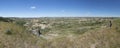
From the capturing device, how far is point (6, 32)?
14.5 meters

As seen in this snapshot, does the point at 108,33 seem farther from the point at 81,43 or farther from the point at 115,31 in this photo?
the point at 81,43

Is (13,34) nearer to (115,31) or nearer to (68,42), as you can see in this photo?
(68,42)

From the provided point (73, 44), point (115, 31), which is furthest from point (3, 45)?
point (115, 31)

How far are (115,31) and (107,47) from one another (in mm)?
3951

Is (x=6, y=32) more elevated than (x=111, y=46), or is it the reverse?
(x=6, y=32)

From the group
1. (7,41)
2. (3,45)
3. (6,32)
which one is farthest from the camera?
(6,32)

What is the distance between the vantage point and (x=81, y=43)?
13.1 meters

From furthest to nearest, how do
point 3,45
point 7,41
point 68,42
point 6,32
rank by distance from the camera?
point 6,32, point 68,42, point 7,41, point 3,45

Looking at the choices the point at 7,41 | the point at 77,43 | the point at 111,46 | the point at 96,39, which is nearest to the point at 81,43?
the point at 77,43

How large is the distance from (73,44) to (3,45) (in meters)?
5.44

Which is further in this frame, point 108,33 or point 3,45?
point 108,33

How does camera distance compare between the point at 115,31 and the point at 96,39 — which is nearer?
the point at 96,39

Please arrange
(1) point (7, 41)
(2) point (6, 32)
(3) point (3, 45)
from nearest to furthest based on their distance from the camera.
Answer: (3) point (3, 45) < (1) point (7, 41) < (2) point (6, 32)

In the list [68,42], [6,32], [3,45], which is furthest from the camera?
[6,32]
